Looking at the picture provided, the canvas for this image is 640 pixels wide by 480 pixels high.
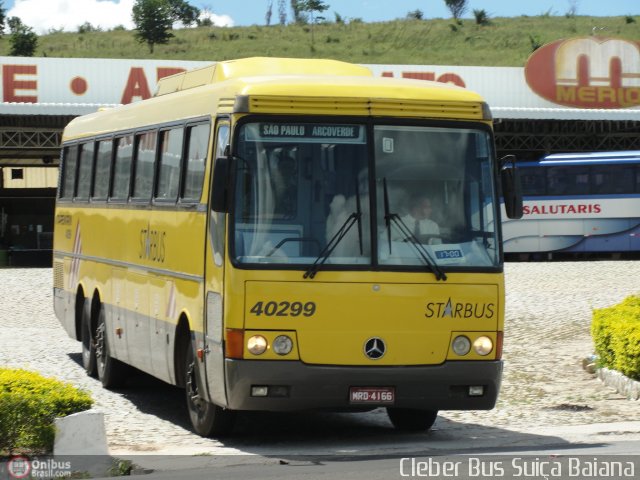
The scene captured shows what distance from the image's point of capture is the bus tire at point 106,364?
55.0 feet

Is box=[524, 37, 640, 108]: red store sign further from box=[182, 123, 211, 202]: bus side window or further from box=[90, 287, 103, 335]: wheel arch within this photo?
A: box=[182, 123, 211, 202]: bus side window

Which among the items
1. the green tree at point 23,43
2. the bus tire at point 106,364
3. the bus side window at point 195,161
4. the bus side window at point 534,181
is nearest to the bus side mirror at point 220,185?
the bus side window at point 195,161

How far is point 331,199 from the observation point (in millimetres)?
11609

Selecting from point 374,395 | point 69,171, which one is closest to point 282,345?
point 374,395

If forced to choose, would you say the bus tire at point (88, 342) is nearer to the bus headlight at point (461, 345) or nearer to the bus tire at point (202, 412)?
the bus tire at point (202, 412)

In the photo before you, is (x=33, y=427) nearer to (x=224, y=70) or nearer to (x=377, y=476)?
(x=377, y=476)

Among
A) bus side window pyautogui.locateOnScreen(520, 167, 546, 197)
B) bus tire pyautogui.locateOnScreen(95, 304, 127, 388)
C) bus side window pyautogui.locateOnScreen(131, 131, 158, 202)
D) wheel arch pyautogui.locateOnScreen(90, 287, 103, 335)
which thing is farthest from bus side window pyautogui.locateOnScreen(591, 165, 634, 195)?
bus side window pyautogui.locateOnScreen(131, 131, 158, 202)

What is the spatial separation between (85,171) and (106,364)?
288 centimetres

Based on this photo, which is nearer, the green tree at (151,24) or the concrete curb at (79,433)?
the concrete curb at (79,433)

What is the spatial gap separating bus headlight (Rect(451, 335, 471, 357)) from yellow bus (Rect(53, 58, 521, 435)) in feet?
0.04

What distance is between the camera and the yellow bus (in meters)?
11.4

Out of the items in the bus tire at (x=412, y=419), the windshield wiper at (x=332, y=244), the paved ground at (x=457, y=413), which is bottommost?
the paved ground at (x=457, y=413)

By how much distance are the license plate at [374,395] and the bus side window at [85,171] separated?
24.3 feet

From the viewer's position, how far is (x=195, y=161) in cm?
1282
